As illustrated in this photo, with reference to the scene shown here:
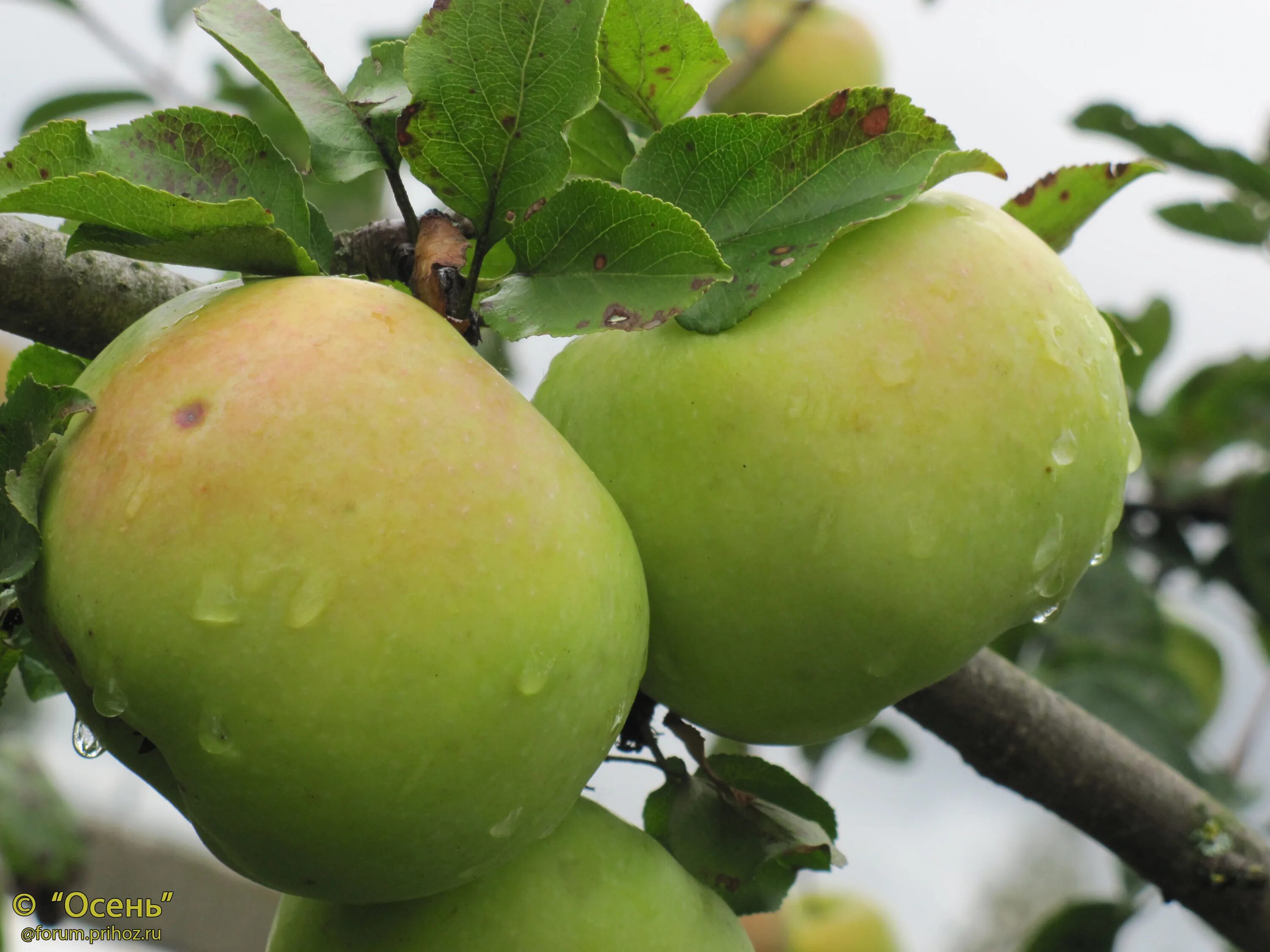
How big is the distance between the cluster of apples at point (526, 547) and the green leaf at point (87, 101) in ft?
4.39

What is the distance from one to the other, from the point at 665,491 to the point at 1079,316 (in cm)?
19

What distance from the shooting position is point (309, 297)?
1.33 feet

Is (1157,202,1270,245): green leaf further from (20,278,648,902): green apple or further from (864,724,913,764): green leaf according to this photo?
(20,278,648,902): green apple

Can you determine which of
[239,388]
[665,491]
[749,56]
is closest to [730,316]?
[665,491]

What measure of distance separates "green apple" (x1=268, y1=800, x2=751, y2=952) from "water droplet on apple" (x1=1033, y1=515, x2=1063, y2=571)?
228 mm

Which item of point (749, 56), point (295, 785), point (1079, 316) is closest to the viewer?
point (295, 785)

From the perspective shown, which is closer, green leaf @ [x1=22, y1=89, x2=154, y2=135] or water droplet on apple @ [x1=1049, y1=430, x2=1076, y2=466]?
water droplet on apple @ [x1=1049, y1=430, x2=1076, y2=466]

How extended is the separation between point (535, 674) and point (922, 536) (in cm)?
16

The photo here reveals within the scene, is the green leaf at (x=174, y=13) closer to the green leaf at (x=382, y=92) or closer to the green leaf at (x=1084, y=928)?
the green leaf at (x=382, y=92)

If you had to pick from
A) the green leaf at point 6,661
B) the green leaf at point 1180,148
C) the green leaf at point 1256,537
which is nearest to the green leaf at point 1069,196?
the green leaf at point 6,661

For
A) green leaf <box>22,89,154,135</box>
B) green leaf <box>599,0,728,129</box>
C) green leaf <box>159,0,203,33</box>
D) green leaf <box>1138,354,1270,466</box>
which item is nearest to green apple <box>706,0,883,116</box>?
green leaf <box>1138,354,1270,466</box>

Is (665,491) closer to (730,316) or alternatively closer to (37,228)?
(730,316)

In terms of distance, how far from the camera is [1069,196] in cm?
55

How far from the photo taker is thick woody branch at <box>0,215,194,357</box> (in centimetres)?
52
